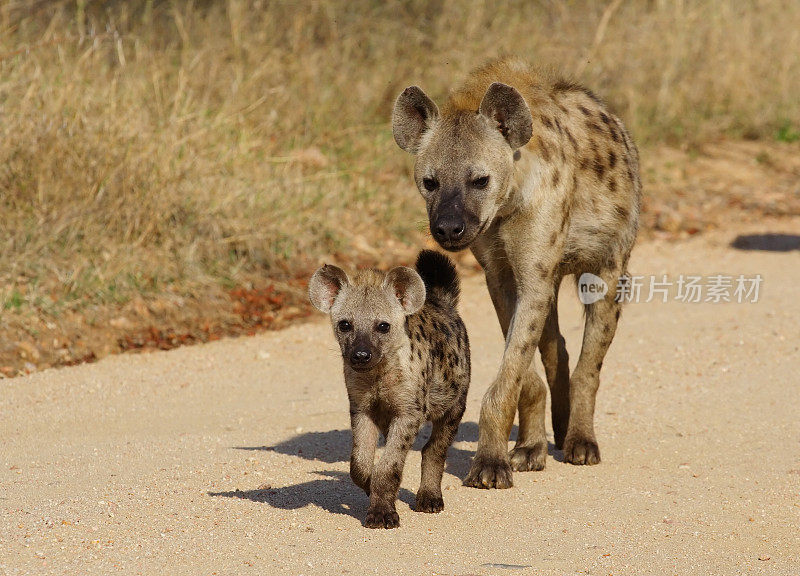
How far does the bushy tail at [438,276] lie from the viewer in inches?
182

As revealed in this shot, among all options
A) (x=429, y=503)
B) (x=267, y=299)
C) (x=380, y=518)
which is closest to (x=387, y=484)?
(x=380, y=518)

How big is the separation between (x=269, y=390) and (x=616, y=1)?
744cm

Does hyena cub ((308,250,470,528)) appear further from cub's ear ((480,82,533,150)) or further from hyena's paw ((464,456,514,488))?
cub's ear ((480,82,533,150))

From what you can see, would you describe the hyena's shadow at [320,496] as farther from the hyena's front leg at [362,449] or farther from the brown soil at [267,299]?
the brown soil at [267,299]

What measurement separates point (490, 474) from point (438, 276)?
81 cm

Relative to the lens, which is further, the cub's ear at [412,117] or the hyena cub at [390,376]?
the cub's ear at [412,117]

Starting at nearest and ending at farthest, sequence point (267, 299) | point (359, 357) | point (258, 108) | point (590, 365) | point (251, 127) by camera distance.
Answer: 1. point (359, 357)
2. point (590, 365)
3. point (267, 299)
4. point (251, 127)
5. point (258, 108)

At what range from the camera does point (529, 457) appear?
197 inches

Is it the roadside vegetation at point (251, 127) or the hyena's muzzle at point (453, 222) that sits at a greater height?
the hyena's muzzle at point (453, 222)

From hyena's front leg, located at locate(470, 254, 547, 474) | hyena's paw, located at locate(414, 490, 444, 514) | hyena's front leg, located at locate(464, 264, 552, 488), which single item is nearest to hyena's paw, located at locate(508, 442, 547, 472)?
hyena's front leg, located at locate(470, 254, 547, 474)

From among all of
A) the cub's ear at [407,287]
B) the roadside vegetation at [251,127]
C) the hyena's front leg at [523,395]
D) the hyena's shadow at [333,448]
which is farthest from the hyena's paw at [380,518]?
the roadside vegetation at [251,127]

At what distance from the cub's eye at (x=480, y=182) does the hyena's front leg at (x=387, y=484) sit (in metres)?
1.04

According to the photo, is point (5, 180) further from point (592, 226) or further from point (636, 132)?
point (636, 132)

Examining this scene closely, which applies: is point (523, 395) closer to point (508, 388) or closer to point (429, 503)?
point (508, 388)
